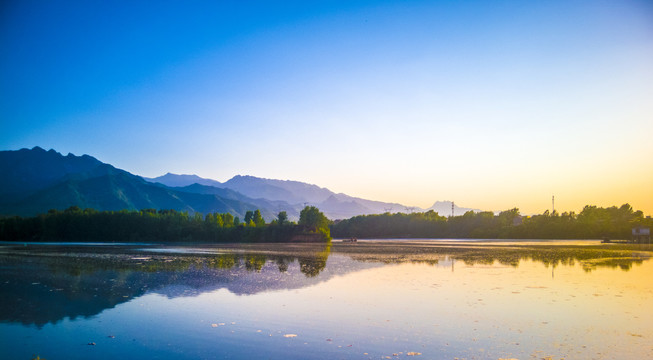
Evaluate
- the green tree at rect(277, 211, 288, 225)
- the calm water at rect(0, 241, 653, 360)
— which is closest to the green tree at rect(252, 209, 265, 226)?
the green tree at rect(277, 211, 288, 225)

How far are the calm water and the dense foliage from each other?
111 meters

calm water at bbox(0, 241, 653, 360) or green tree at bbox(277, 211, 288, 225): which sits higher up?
green tree at bbox(277, 211, 288, 225)

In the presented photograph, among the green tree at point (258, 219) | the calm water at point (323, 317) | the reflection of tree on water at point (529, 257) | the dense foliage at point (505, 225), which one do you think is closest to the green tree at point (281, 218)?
the green tree at point (258, 219)

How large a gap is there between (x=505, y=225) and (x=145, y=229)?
396 feet

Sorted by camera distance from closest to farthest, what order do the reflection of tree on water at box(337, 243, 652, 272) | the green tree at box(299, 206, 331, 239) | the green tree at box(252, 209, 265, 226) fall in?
the reflection of tree on water at box(337, 243, 652, 272) < the green tree at box(299, 206, 331, 239) < the green tree at box(252, 209, 265, 226)

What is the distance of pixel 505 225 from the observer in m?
146

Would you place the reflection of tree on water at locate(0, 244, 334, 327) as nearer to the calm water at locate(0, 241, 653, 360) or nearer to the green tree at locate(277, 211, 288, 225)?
the calm water at locate(0, 241, 653, 360)

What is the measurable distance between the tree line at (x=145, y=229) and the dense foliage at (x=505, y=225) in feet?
165

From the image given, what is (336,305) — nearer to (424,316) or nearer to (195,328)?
(424,316)

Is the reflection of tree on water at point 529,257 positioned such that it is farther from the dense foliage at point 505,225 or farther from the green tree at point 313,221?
the dense foliage at point 505,225

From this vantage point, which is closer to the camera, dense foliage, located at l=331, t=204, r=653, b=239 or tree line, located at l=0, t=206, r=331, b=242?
tree line, located at l=0, t=206, r=331, b=242

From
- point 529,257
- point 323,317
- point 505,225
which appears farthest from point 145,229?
point 505,225

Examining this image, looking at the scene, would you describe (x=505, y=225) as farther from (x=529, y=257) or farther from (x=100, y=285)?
(x=100, y=285)

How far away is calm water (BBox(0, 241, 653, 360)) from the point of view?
11320 mm
